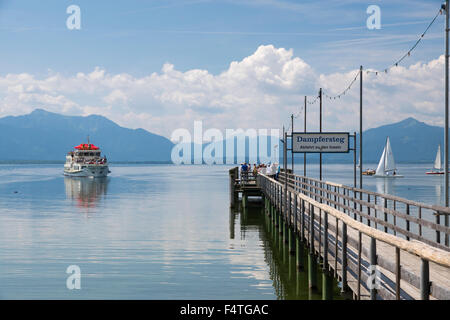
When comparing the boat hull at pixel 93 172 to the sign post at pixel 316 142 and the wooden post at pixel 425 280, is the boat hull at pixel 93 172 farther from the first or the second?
the wooden post at pixel 425 280

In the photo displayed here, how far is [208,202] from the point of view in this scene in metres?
44.3

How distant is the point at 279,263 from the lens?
1753 centimetres

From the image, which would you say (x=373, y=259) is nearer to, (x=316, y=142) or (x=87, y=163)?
(x=316, y=142)

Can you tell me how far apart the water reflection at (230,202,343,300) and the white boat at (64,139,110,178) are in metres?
73.4

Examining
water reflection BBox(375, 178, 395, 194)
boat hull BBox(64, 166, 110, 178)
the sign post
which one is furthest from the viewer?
boat hull BBox(64, 166, 110, 178)

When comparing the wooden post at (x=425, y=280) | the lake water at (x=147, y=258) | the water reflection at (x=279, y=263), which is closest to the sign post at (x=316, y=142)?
the water reflection at (x=279, y=263)

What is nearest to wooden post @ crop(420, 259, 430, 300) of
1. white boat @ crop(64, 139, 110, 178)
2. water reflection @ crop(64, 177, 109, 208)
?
water reflection @ crop(64, 177, 109, 208)

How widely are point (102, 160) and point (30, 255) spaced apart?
8733 cm

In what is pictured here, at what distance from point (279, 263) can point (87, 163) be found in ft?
294

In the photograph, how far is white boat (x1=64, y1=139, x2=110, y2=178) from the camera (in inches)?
3949

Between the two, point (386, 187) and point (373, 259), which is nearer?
point (373, 259)

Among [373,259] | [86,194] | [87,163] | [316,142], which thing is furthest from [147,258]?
[87,163]

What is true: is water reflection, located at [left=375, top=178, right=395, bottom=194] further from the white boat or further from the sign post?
the white boat

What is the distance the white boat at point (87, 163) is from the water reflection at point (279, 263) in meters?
73.4
